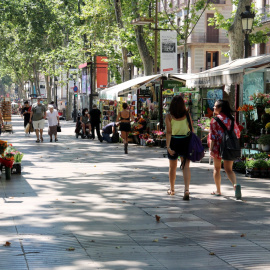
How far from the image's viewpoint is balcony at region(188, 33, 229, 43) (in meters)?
51.9

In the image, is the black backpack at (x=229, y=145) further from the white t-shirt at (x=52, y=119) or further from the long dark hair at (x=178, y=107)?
the white t-shirt at (x=52, y=119)

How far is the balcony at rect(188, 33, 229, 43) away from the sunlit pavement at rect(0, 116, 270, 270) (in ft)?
131

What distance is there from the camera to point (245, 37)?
1777cm

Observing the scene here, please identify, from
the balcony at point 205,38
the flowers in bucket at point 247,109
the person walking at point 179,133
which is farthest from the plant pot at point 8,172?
the balcony at point 205,38

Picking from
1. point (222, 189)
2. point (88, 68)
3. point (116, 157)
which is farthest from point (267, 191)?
point (88, 68)

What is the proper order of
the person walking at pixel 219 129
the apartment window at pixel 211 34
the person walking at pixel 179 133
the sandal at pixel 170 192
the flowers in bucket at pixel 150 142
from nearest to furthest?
1. the person walking at pixel 179 133
2. the person walking at pixel 219 129
3. the sandal at pixel 170 192
4. the flowers in bucket at pixel 150 142
5. the apartment window at pixel 211 34

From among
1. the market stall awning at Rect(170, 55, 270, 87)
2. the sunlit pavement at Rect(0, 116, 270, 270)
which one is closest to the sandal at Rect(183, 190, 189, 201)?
the sunlit pavement at Rect(0, 116, 270, 270)

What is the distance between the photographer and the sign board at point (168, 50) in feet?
78.2

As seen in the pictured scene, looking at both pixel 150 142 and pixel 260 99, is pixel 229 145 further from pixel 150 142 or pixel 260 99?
pixel 150 142

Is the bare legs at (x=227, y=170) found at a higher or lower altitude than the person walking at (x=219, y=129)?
lower

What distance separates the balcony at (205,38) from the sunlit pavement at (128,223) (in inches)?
1577

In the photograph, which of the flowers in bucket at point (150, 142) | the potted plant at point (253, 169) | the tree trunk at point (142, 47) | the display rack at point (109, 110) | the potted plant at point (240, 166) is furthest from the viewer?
the display rack at point (109, 110)

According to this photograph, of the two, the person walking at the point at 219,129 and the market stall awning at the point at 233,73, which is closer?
the person walking at the point at 219,129

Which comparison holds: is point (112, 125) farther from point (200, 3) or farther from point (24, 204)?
point (24, 204)
